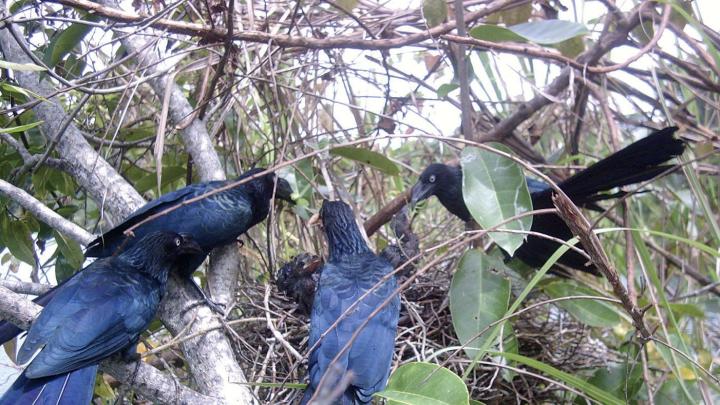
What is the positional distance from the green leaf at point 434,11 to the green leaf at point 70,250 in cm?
168

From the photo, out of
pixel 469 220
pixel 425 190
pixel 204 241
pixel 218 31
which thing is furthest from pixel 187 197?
pixel 469 220

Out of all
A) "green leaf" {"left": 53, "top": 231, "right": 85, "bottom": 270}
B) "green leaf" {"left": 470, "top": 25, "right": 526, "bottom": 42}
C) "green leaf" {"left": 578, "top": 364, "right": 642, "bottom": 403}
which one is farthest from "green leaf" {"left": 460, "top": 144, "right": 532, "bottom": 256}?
"green leaf" {"left": 53, "top": 231, "right": 85, "bottom": 270}

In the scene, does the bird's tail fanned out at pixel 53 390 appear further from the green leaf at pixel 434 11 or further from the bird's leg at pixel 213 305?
the green leaf at pixel 434 11

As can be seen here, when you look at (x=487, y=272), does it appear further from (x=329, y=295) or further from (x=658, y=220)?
(x=658, y=220)

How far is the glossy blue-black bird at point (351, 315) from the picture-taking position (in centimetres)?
237

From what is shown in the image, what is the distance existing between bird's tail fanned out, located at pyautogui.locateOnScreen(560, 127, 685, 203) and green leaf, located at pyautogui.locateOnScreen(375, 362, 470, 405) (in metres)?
1.19

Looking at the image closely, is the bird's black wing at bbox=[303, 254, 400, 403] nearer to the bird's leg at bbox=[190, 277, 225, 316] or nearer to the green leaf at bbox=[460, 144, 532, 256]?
the bird's leg at bbox=[190, 277, 225, 316]

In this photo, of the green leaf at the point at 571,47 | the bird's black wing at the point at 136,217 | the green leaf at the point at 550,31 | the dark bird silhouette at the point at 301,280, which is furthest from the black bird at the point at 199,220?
the green leaf at the point at 571,47

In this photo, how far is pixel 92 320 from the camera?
99.2 inches

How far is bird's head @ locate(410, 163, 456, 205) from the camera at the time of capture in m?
3.36

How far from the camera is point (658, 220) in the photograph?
4.04 meters

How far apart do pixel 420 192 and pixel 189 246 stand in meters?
1.06

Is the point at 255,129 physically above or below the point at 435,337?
above

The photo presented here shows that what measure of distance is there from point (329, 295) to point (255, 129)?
1190mm
